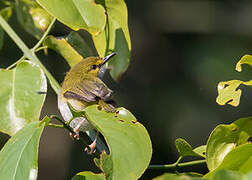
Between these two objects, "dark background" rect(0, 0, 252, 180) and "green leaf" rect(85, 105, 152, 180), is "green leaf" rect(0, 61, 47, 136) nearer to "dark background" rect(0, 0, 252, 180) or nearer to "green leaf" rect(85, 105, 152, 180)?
"green leaf" rect(85, 105, 152, 180)

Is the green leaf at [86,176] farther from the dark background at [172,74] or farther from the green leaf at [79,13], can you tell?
the dark background at [172,74]

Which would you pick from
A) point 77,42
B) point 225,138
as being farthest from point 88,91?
point 225,138

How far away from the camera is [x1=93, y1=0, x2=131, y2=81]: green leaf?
2029 millimetres

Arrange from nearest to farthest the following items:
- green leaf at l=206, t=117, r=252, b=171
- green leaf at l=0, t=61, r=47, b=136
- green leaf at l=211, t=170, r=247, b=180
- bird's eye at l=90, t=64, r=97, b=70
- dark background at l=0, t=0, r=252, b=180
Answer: green leaf at l=211, t=170, r=247, b=180 → green leaf at l=206, t=117, r=252, b=171 → green leaf at l=0, t=61, r=47, b=136 → bird's eye at l=90, t=64, r=97, b=70 → dark background at l=0, t=0, r=252, b=180

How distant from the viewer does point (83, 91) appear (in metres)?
2.34

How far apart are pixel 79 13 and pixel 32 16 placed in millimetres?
747

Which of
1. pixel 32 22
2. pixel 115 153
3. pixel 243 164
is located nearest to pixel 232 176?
pixel 243 164

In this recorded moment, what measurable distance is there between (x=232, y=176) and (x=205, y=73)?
551cm

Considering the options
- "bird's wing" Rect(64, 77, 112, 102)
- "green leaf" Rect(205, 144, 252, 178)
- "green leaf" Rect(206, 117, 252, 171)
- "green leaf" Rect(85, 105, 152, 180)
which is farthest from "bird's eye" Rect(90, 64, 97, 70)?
"green leaf" Rect(205, 144, 252, 178)

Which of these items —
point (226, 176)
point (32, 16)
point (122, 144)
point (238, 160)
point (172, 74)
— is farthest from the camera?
point (172, 74)

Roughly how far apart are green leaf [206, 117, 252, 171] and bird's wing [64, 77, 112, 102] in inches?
26.8

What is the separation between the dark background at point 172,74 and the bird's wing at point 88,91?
143 inches

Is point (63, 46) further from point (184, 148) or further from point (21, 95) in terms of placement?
point (184, 148)

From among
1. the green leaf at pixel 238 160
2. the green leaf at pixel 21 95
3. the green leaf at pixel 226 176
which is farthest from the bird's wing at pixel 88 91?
the green leaf at pixel 226 176
